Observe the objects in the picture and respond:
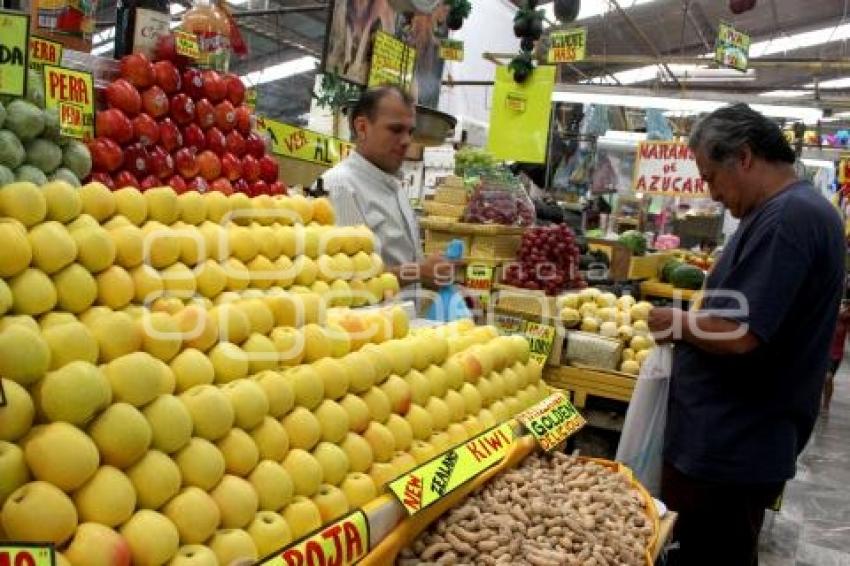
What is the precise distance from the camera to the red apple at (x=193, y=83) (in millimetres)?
2783

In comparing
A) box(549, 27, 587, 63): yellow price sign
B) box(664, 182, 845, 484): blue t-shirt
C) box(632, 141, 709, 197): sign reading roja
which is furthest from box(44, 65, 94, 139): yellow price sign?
box(632, 141, 709, 197): sign reading roja

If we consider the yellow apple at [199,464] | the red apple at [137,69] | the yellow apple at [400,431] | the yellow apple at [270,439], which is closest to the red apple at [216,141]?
the red apple at [137,69]

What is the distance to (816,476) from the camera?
5.53 metres

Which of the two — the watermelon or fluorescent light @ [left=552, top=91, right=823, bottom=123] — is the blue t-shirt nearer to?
the watermelon

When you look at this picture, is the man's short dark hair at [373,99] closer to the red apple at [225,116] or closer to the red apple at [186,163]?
the red apple at [225,116]

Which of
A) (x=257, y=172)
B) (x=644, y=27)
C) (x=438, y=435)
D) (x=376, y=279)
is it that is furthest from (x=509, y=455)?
(x=644, y=27)

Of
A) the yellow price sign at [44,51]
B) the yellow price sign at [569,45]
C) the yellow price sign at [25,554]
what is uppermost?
the yellow price sign at [569,45]

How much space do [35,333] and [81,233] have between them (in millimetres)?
326

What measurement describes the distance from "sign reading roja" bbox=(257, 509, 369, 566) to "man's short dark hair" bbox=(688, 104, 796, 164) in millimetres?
1597

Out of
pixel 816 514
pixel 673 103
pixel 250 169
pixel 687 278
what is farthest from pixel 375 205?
pixel 673 103

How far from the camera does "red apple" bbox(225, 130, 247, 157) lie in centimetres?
290

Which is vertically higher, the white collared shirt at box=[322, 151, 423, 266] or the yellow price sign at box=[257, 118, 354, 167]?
the yellow price sign at box=[257, 118, 354, 167]

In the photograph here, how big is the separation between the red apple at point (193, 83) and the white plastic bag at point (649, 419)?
1998 mm

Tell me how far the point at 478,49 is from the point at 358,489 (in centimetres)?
1168
